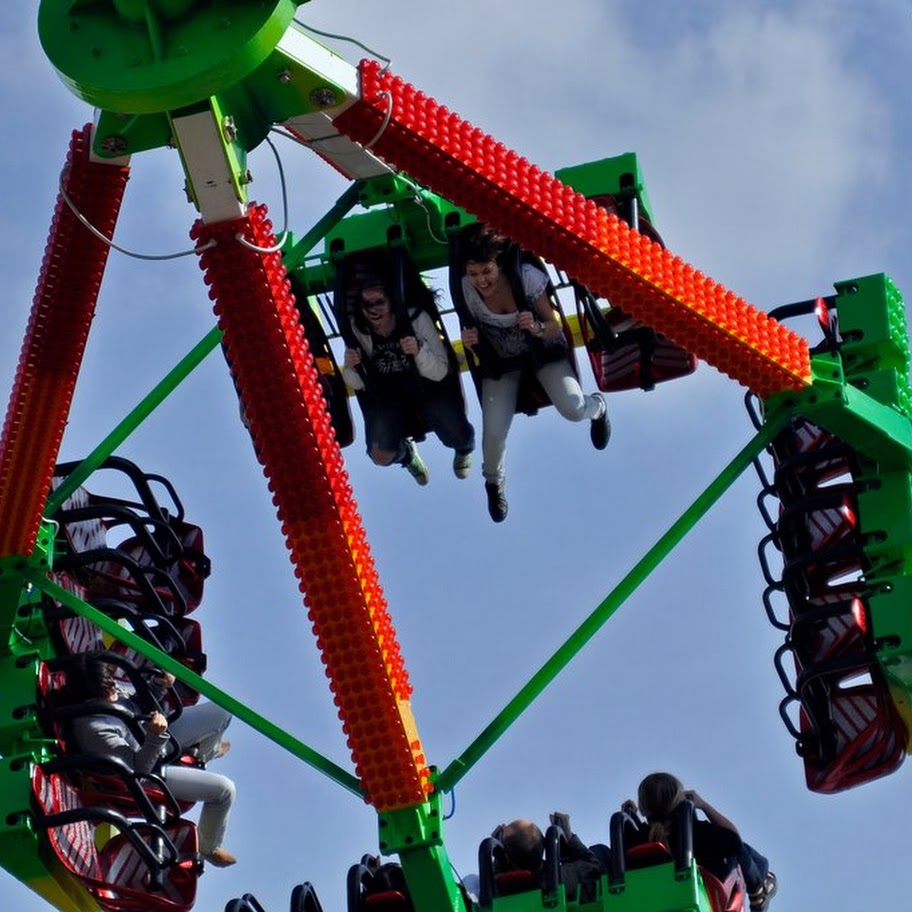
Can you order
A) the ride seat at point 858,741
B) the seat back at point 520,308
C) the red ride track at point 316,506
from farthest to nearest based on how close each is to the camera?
the seat back at point 520,308 < the ride seat at point 858,741 < the red ride track at point 316,506

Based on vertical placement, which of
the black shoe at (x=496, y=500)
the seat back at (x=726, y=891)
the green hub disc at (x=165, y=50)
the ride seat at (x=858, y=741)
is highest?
the black shoe at (x=496, y=500)

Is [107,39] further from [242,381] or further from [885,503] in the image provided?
[885,503]

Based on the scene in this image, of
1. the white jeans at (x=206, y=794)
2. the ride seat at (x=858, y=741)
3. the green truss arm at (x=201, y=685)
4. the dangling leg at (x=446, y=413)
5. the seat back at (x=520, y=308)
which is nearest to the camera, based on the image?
the green truss arm at (x=201, y=685)

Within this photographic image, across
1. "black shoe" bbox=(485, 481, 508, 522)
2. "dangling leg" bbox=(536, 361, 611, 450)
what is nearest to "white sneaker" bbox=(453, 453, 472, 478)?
"black shoe" bbox=(485, 481, 508, 522)

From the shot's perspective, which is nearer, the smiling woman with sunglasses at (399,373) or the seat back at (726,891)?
the seat back at (726,891)

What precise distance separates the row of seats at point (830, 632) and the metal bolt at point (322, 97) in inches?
149

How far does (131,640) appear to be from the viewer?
21734 millimetres

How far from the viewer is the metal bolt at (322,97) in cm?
1948

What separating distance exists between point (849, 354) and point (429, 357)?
2.45 metres

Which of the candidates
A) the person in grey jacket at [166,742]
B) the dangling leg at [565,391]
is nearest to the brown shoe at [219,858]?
the person in grey jacket at [166,742]

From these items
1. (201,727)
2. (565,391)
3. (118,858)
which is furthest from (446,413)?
(118,858)

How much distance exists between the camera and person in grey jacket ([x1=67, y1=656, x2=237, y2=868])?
2194 cm

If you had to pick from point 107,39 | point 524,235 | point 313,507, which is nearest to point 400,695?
point 313,507

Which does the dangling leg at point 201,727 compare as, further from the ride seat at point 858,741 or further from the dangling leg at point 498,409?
the ride seat at point 858,741
